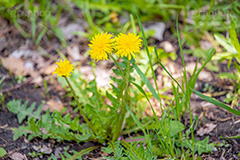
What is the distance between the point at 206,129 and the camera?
1841 millimetres

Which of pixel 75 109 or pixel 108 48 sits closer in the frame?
pixel 108 48

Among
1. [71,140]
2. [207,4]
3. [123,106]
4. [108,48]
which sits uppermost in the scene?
[207,4]

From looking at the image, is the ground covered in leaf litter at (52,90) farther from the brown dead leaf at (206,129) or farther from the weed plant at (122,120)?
the weed plant at (122,120)

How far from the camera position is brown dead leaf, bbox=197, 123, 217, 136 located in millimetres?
1821

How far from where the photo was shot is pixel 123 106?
1.61 meters

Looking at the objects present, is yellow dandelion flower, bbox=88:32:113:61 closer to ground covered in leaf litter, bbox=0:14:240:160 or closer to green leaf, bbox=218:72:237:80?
ground covered in leaf litter, bbox=0:14:240:160

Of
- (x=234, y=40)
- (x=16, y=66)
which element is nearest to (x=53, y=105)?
(x=16, y=66)

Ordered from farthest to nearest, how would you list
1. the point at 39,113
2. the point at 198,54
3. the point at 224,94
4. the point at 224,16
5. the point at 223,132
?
the point at 224,16, the point at 198,54, the point at 224,94, the point at 39,113, the point at 223,132

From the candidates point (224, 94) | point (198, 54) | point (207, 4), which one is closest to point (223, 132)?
point (224, 94)

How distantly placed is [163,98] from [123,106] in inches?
26.5

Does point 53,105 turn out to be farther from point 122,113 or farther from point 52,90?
Answer: point 122,113

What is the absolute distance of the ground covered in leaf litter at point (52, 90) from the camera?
5.75 feet

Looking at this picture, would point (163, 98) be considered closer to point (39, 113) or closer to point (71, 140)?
point (71, 140)

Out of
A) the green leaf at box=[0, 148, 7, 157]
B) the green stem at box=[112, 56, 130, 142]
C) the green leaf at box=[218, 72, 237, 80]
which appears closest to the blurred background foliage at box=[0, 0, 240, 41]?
the green leaf at box=[218, 72, 237, 80]
